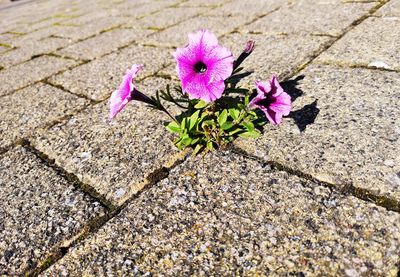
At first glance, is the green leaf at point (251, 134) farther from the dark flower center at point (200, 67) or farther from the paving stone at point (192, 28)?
the paving stone at point (192, 28)

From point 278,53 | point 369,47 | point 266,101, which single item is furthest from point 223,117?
point 369,47

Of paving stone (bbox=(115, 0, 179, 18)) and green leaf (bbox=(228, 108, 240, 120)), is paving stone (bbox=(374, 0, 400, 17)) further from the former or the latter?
paving stone (bbox=(115, 0, 179, 18))

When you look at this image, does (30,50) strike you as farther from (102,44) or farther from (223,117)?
(223,117)

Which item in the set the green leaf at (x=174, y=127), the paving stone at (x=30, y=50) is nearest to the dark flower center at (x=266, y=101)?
the green leaf at (x=174, y=127)

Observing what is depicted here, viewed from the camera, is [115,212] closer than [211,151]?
Yes

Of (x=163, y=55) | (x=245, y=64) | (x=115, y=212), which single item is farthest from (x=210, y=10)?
(x=115, y=212)

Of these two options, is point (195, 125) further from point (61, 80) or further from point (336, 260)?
point (61, 80)
